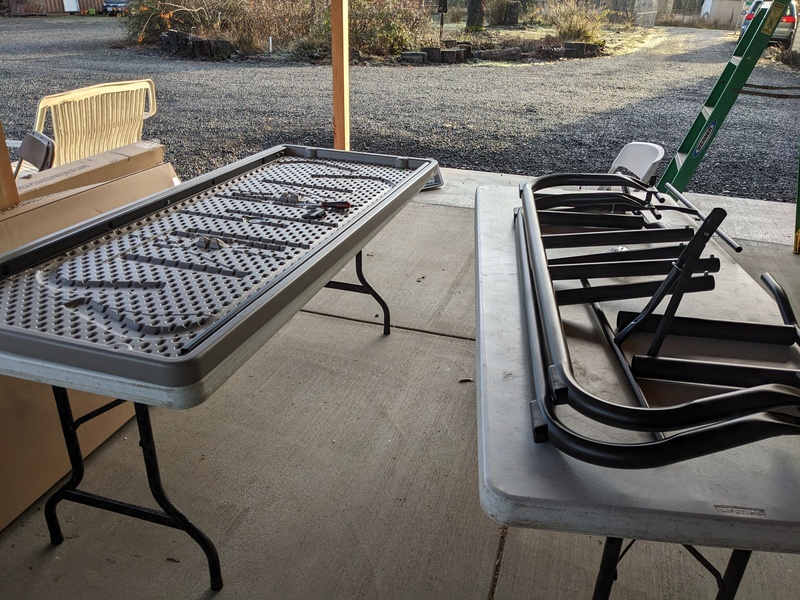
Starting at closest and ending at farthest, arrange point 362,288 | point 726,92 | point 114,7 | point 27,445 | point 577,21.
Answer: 1. point 27,445
2. point 362,288
3. point 726,92
4. point 577,21
5. point 114,7

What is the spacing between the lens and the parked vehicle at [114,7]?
11656 mm

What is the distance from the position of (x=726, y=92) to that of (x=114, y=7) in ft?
38.5

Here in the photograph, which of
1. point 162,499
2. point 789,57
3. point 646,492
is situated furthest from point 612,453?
point 789,57

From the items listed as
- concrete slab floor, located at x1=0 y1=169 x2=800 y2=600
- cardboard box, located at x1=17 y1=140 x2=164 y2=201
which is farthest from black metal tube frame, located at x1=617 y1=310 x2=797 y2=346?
cardboard box, located at x1=17 y1=140 x2=164 y2=201

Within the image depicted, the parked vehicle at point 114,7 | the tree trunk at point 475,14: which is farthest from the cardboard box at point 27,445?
the tree trunk at point 475,14

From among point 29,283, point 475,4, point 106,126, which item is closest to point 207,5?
point 475,4

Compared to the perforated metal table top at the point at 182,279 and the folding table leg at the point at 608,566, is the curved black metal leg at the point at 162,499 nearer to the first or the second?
the perforated metal table top at the point at 182,279

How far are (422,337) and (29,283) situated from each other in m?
1.72

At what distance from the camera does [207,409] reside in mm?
2260

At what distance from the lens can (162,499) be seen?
4.92ft

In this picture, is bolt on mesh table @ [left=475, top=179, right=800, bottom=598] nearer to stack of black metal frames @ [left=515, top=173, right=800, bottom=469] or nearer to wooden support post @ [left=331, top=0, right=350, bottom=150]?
stack of black metal frames @ [left=515, top=173, right=800, bottom=469]

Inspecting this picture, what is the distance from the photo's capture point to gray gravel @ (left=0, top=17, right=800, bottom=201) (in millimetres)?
5961

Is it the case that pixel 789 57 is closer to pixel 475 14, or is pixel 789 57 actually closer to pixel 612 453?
pixel 475 14

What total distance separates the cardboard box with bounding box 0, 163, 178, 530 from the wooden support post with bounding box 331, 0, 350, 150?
2450 mm
